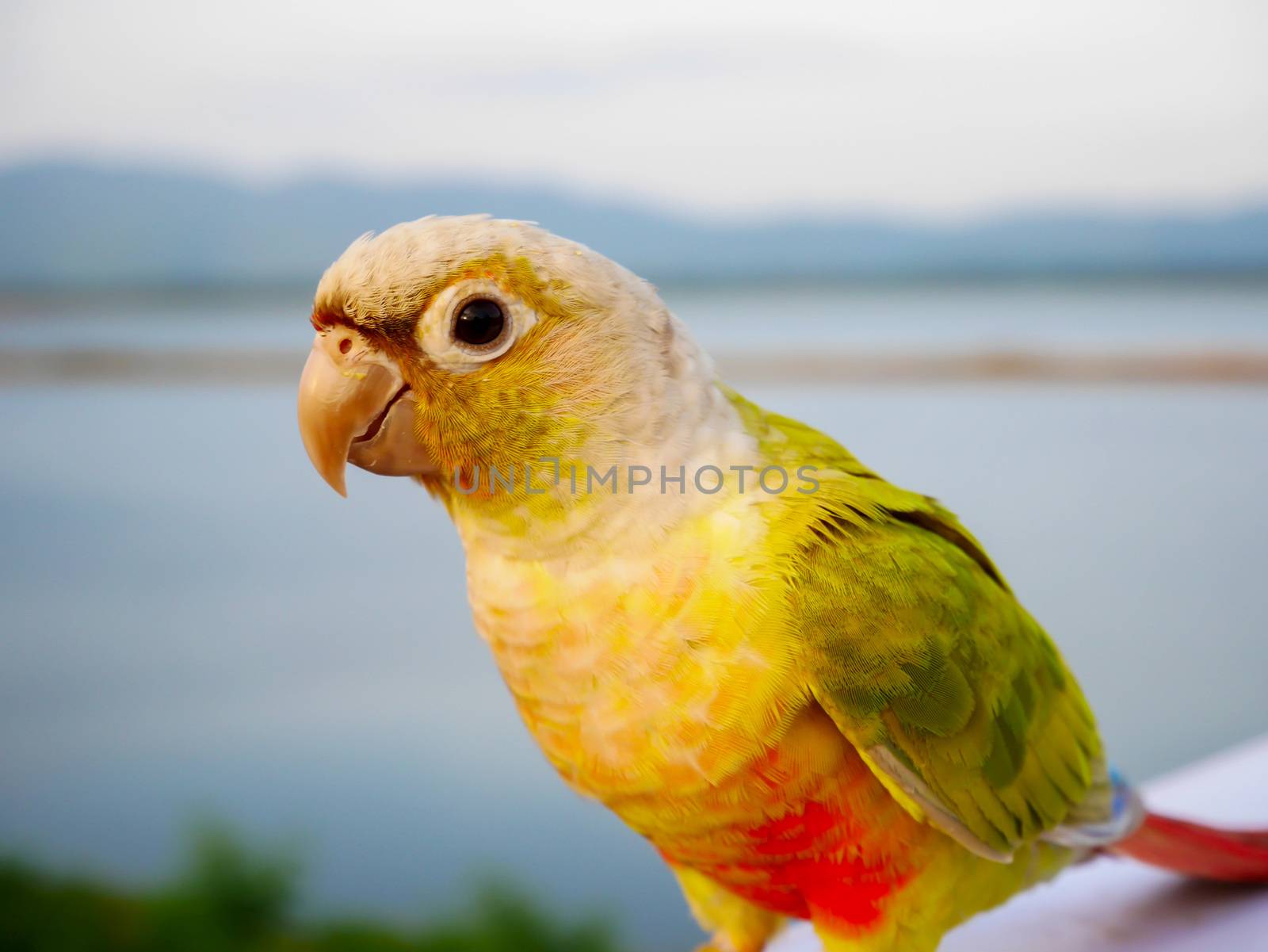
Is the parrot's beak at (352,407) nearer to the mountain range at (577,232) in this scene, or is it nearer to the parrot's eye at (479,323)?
the parrot's eye at (479,323)

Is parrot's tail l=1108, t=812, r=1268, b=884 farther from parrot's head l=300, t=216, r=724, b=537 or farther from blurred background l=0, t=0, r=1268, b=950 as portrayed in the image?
blurred background l=0, t=0, r=1268, b=950

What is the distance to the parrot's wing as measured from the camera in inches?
26.3

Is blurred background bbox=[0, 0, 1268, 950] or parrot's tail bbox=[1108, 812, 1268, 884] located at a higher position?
blurred background bbox=[0, 0, 1268, 950]

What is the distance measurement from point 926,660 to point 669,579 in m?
0.19

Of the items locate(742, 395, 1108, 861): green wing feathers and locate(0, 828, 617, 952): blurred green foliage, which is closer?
locate(742, 395, 1108, 861): green wing feathers

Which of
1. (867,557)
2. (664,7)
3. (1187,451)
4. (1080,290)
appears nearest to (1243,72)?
(1080,290)

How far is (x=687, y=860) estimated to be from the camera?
775mm

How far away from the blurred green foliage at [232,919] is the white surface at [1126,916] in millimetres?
1159

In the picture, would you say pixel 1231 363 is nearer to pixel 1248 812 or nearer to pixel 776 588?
pixel 1248 812

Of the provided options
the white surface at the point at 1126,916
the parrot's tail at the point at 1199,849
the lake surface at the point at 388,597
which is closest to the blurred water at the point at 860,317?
the lake surface at the point at 388,597

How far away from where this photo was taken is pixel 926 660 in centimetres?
70

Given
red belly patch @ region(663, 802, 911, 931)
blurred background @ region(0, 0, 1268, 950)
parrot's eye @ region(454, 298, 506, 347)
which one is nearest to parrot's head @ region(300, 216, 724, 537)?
parrot's eye @ region(454, 298, 506, 347)

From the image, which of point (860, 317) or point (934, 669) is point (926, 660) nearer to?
point (934, 669)

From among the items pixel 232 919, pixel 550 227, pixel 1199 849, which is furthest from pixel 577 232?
pixel 232 919
